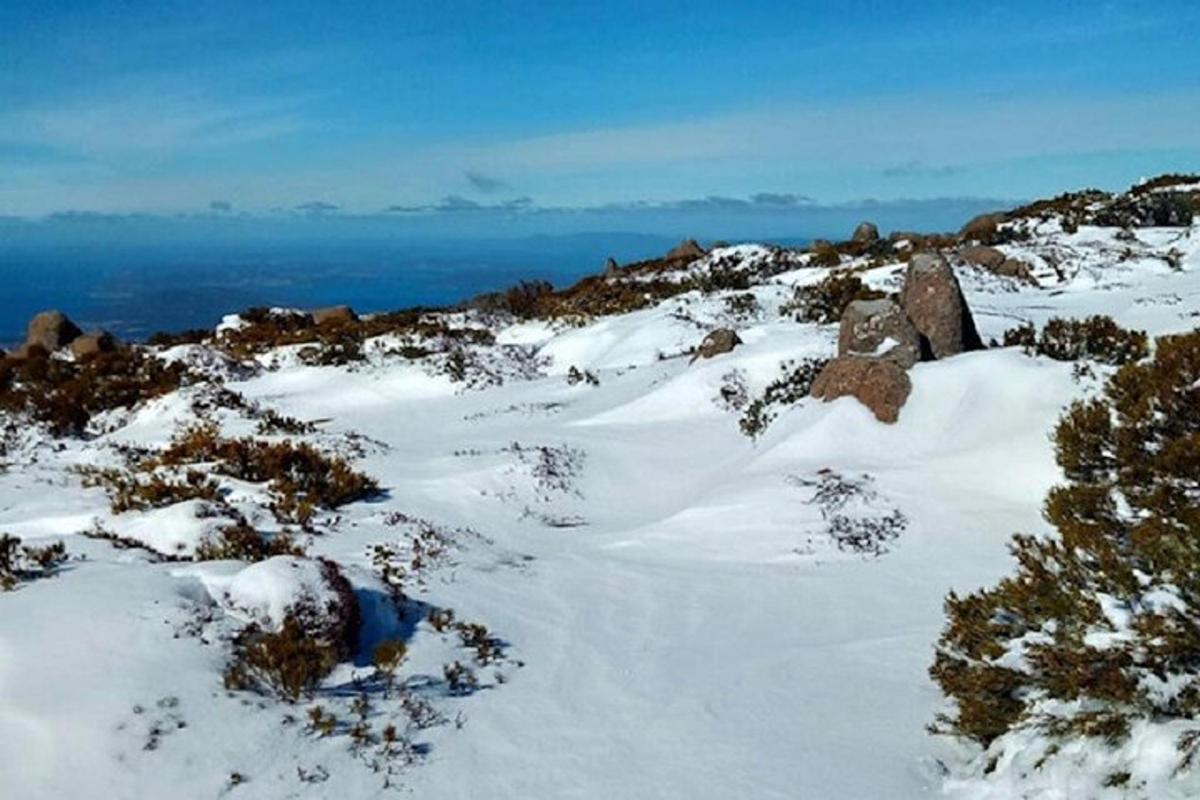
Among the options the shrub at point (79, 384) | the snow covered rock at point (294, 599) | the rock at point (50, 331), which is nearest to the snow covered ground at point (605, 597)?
the snow covered rock at point (294, 599)

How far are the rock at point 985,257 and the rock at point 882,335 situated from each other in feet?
47.6

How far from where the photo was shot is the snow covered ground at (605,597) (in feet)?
20.5

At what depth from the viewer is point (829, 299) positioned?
24453 mm

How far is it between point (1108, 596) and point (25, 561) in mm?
9538

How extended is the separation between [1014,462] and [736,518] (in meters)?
4.20

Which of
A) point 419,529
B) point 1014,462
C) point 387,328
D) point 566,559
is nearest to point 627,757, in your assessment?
point 566,559

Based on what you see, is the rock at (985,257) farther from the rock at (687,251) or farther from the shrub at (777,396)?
the rock at (687,251)

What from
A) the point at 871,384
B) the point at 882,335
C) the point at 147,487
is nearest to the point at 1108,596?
the point at 871,384

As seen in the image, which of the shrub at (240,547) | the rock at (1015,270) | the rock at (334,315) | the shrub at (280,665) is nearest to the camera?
the shrub at (280,665)

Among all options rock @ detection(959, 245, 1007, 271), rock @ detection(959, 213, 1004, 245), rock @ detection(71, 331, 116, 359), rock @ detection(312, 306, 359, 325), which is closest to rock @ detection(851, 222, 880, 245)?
rock @ detection(959, 213, 1004, 245)

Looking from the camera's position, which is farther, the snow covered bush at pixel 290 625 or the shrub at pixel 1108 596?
the snow covered bush at pixel 290 625

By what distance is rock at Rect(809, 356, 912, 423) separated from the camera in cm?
1474

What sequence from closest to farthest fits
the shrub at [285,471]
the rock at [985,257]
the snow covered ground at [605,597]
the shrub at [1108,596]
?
the shrub at [1108,596]
the snow covered ground at [605,597]
the shrub at [285,471]
the rock at [985,257]

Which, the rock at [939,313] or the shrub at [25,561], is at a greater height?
the rock at [939,313]
